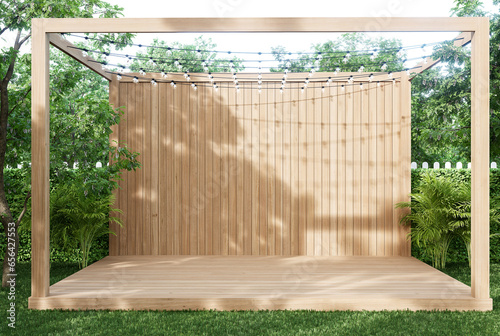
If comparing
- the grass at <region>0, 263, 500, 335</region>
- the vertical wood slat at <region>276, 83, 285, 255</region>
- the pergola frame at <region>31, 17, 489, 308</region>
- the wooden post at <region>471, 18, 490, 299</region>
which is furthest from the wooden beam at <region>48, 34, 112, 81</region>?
the wooden post at <region>471, 18, 490, 299</region>

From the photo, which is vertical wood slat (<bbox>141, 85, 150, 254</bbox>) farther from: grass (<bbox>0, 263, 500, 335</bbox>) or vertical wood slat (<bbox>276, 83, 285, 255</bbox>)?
grass (<bbox>0, 263, 500, 335</bbox>)

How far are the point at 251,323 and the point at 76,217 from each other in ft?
11.1

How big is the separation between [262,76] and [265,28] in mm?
2525

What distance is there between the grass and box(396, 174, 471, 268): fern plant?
1826mm

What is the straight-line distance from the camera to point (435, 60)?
5492mm

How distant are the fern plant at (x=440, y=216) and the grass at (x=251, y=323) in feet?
5.99

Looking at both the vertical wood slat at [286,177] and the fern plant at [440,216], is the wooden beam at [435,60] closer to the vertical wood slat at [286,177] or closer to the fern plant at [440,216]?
the fern plant at [440,216]

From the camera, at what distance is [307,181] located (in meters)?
Result: 6.63

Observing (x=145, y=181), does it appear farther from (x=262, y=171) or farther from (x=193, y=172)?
(x=262, y=171)

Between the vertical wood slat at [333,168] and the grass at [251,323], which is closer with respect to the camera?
the grass at [251,323]

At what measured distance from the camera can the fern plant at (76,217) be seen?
5996 mm

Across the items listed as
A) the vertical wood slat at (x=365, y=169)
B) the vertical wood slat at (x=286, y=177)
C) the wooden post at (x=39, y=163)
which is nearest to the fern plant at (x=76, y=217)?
the wooden post at (x=39, y=163)

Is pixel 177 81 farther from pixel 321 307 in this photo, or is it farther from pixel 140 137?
pixel 321 307

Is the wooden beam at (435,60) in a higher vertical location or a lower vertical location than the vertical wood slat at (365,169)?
higher
